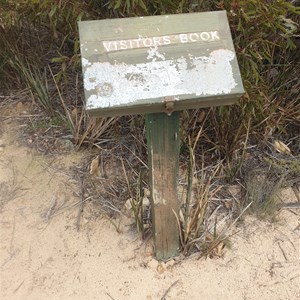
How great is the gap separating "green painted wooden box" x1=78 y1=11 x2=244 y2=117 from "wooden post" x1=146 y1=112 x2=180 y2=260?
128mm

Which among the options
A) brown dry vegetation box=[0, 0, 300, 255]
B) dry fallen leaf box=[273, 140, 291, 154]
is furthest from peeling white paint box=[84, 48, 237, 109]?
dry fallen leaf box=[273, 140, 291, 154]

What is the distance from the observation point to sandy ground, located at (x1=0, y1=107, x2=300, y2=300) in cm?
171

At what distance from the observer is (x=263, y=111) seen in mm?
1950

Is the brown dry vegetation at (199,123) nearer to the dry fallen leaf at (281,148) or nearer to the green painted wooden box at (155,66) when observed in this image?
the dry fallen leaf at (281,148)

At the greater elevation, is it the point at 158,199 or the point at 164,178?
the point at 164,178

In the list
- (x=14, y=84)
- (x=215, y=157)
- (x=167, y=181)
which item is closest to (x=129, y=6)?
(x=167, y=181)

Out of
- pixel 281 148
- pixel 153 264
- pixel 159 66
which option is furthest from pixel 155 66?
pixel 281 148

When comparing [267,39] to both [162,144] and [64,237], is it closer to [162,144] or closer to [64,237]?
[162,144]

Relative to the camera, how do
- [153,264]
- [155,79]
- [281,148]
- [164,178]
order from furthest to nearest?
1. [281,148]
2. [153,264]
3. [164,178]
4. [155,79]

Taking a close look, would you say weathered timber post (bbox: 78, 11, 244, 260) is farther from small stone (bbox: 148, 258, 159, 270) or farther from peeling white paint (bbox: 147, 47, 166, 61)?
small stone (bbox: 148, 258, 159, 270)

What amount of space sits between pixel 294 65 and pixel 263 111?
32cm

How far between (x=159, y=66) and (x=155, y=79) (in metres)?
0.04

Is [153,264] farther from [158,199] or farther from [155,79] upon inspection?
[155,79]

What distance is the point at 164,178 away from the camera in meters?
1.47
